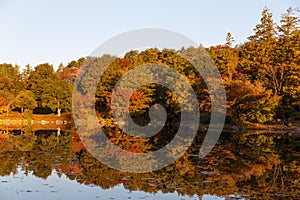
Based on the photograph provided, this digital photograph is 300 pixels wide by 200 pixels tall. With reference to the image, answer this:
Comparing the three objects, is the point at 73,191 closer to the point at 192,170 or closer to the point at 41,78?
the point at 192,170

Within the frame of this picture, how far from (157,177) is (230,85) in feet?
72.2

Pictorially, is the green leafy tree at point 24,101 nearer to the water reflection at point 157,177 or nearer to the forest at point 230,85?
the forest at point 230,85

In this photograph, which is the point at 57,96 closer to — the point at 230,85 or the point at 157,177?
the point at 230,85

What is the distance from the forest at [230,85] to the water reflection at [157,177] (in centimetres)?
1409

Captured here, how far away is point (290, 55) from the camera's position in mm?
36188

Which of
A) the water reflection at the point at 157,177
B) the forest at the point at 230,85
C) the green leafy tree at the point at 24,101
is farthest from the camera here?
the green leafy tree at the point at 24,101

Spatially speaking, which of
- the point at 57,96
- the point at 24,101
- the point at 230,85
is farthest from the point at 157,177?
the point at 24,101

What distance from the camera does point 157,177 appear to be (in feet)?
41.7

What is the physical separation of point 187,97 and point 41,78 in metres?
27.6

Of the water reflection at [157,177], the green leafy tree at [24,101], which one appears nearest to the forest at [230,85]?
the green leafy tree at [24,101]

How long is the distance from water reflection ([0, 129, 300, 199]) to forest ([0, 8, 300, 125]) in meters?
14.1

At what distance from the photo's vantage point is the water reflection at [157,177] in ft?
34.2

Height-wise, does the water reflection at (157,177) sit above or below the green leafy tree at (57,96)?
below

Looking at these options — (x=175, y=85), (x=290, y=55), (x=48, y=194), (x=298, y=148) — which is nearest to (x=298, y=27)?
(x=290, y=55)
